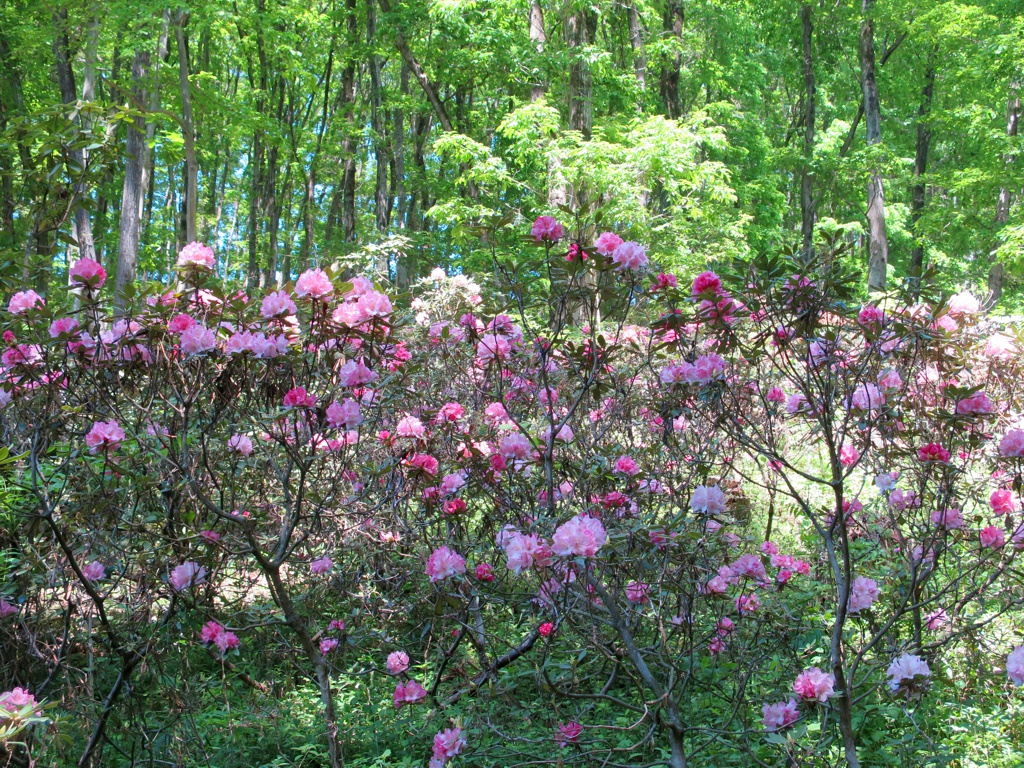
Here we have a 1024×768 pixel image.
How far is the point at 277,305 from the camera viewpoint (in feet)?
7.28

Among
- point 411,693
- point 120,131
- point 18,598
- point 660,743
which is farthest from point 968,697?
point 120,131

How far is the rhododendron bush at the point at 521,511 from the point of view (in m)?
2.22

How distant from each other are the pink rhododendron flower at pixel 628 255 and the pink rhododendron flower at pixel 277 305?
0.96 m

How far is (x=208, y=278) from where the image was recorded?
93.6 inches

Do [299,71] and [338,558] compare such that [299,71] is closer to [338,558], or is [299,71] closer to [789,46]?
[789,46]

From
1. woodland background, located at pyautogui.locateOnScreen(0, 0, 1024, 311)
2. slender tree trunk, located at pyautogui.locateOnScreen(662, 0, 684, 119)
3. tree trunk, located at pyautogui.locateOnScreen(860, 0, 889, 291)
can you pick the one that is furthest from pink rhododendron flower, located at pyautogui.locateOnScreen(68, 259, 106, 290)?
slender tree trunk, located at pyautogui.locateOnScreen(662, 0, 684, 119)

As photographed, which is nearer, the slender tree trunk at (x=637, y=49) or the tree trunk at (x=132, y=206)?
the tree trunk at (x=132, y=206)

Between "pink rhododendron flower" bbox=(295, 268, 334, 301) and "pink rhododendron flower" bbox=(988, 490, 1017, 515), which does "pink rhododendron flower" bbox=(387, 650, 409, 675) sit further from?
"pink rhododendron flower" bbox=(988, 490, 1017, 515)

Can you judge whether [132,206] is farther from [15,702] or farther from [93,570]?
[15,702]

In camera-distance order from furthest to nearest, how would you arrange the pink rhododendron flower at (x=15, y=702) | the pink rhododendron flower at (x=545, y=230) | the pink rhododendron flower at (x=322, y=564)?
1. the pink rhododendron flower at (x=322, y=564)
2. the pink rhododendron flower at (x=545, y=230)
3. the pink rhododendron flower at (x=15, y=702)

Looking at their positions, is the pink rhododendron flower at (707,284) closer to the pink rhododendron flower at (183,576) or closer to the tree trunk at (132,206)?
the pink rhododendron flower at (183,576)

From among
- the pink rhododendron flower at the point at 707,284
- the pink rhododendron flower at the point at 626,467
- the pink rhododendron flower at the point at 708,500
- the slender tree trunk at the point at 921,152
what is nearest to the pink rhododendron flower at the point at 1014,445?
the pink rhododendron flower at the point at 708,500

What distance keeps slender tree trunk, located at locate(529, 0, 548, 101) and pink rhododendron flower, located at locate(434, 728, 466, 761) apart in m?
8.90

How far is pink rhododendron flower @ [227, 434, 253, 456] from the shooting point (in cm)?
282
